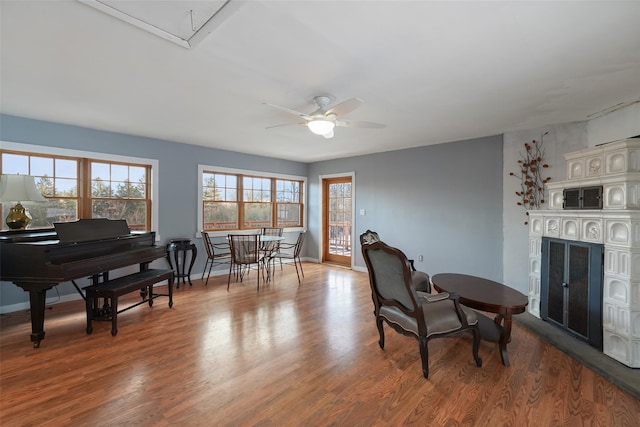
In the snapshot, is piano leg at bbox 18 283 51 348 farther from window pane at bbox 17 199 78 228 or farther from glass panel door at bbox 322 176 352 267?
glass panel door at bbox 322 176 352 267

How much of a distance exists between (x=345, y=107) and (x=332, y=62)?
0.46 m

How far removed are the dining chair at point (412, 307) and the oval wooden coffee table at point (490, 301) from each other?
0.54ft

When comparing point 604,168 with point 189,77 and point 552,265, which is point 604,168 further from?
point 189,77

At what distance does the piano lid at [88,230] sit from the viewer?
2.94 metres

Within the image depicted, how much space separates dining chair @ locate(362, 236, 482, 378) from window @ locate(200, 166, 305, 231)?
3.92m

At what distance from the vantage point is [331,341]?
9.32 feet

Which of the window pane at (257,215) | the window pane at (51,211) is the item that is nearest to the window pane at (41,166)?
the window pane at (51,211)

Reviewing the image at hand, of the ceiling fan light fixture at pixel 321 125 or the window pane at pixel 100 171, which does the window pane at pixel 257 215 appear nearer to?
the window pane at pixel 100 171

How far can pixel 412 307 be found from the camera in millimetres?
2297

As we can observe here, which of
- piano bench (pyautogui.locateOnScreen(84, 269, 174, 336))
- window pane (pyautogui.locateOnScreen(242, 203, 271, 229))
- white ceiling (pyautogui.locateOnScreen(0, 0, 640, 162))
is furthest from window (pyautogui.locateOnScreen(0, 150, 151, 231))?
window pane (pyautogui.locateOnScreen(242, 203, 271, 229))

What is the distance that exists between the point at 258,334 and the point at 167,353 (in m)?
0.84

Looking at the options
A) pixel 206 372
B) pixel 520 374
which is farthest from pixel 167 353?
pixel 520 374

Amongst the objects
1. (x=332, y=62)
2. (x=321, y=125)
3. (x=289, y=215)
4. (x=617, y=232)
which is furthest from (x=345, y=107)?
(x=289, y=215)

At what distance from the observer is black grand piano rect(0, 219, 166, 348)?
8.65ft
